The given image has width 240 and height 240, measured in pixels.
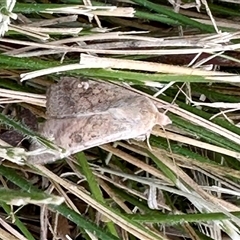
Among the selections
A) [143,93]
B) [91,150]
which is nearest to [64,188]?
[91,150]

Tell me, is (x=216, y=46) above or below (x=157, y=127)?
above

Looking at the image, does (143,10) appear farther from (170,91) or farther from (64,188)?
(64,188)

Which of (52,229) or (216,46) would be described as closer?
(216,46)

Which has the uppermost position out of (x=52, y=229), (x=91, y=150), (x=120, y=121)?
(x=120, y=121)

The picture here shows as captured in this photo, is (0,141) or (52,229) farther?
(52,229)

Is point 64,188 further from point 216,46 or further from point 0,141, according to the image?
point 216,46

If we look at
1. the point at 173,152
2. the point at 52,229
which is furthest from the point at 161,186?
the point at 52,229
